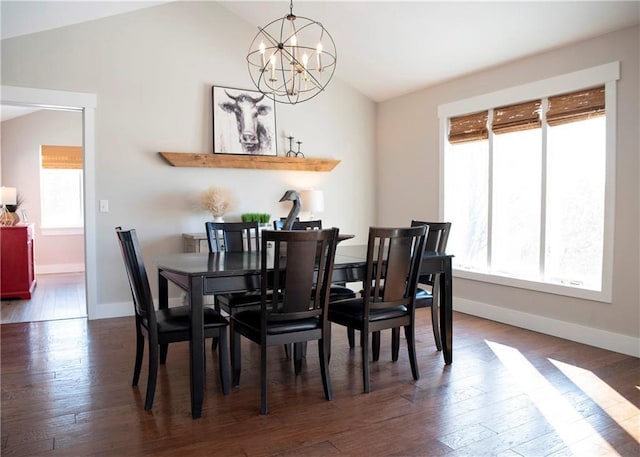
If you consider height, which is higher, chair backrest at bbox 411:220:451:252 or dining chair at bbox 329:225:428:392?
chair backrest at bbox 411:220:451:252

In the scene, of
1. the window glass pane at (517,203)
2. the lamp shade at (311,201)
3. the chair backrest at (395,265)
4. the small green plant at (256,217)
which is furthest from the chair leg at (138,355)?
the window glass pane at (517,203)

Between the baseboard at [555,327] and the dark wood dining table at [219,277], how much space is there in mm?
1309

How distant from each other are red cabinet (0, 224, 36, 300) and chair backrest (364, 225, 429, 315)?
15.6 feet

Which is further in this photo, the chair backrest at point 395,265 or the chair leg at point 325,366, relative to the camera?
the chair backrest at point 395,265

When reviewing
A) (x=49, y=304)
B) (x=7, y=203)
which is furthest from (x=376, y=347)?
(x=7, y=203)

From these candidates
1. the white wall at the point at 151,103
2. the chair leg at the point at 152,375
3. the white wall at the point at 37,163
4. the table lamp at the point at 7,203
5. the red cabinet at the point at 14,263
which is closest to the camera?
the chair leg at the point at 152,375

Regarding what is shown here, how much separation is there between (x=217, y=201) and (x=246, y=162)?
0.60 meters

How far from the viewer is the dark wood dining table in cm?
250

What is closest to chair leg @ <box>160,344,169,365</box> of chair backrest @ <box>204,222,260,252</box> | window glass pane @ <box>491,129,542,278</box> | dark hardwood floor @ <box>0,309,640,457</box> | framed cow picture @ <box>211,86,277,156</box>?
dark hardwood floor @ <box>0,309,640,457</box>

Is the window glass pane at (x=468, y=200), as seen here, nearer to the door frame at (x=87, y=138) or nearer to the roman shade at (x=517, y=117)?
the roman shade at (x=517, y=117)

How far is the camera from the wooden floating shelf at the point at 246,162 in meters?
4.99

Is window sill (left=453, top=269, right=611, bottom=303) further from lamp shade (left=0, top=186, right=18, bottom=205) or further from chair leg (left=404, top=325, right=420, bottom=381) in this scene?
lamp shade (left=0, top=186, right=18, bottom=205)

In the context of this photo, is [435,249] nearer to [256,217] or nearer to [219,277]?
[219,277]

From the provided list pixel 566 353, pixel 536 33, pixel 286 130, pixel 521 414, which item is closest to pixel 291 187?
pixel 286 130
